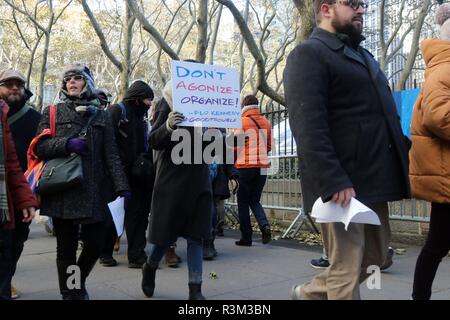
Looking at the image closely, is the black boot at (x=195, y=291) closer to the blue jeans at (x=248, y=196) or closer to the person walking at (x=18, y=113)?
the person walking at (x=18, y=113)

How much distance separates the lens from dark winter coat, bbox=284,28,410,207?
→ 2.74 meters

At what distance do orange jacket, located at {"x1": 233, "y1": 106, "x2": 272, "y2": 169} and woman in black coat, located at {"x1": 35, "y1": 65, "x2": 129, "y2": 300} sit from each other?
2707 millimetres

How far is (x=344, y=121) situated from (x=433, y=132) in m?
→ 0.85

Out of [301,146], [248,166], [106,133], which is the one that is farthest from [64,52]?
[301,146]

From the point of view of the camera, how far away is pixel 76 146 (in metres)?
3.97

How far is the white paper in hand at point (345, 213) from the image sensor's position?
2597 millimetres

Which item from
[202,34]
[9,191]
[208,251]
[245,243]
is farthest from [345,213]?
[202,34]

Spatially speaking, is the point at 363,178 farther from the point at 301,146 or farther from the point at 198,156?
the point at 198,156

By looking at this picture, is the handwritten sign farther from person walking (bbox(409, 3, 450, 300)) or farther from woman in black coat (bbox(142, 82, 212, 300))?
Result: person walking (bbox(409, 3, 450, 300))

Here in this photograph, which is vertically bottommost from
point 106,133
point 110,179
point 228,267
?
point 228,267

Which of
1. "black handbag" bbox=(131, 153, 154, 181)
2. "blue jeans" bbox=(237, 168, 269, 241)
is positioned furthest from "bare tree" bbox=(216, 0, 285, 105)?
"black handbag" bbox=(131, 153, 154, 181)

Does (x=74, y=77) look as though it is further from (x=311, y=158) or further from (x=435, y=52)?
(x=435, y=52)

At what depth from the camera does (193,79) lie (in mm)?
4406
